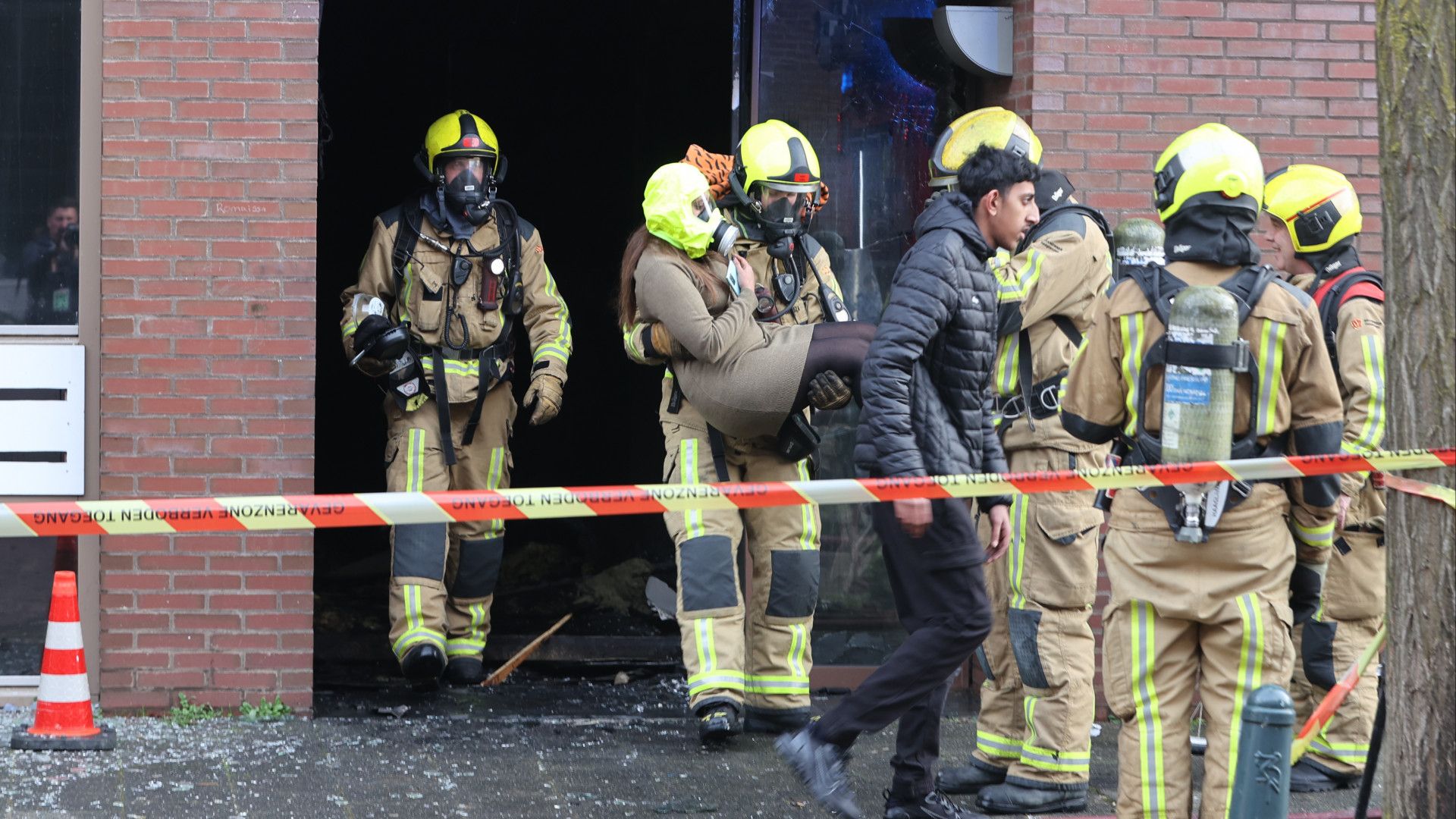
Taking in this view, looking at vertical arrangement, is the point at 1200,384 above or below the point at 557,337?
below

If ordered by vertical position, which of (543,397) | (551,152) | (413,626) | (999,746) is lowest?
(999,746)

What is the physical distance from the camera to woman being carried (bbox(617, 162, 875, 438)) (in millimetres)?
5582

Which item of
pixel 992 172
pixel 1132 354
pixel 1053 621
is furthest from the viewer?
pixel 1053 621

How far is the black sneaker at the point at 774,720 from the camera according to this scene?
607cm

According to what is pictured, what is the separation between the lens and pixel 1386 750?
12.5ft

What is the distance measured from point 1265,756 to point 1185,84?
387cm

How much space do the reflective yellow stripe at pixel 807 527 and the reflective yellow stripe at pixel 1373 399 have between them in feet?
6.27

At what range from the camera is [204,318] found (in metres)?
5.98

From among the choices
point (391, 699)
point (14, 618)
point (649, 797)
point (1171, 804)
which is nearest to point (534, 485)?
point (391, 699)

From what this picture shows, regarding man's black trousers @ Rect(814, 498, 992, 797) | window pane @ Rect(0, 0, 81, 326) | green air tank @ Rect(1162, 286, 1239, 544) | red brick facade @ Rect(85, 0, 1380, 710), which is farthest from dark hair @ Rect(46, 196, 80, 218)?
green air tank @ Rect(1162, 286, 1239, 544)

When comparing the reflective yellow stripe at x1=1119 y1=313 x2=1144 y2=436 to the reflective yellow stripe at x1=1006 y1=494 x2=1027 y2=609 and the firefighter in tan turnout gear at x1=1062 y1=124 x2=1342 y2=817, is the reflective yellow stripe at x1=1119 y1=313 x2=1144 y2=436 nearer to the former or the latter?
the firefighter in tan turnout gear at x1=1062 y1=124 x2=1342 y2=817

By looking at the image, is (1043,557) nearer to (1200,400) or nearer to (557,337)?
(1200,400)

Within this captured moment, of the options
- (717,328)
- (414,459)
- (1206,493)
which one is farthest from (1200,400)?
(414,459)

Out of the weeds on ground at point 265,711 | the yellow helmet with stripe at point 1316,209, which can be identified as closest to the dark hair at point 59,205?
the weeds on ground at point 265,711
